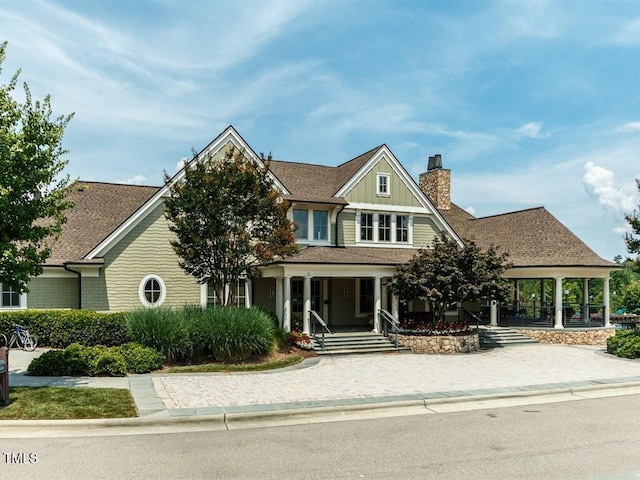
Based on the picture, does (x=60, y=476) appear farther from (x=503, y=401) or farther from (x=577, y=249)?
(x=577, y=249)

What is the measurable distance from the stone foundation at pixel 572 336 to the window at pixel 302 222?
12.0 m

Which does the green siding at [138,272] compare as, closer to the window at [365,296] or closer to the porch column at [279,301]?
the porch column at [279,301]

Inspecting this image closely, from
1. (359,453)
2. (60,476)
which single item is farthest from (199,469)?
(359,453)

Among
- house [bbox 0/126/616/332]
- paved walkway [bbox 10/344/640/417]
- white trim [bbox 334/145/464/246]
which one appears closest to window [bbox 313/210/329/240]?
house [bbox 0/126/616/332]

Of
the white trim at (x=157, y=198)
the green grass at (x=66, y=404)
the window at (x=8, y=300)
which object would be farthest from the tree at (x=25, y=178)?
the window at (x=8, y=300)

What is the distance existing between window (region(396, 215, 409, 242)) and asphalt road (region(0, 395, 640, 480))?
16335 mm

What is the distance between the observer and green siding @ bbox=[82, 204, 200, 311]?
20.9 m

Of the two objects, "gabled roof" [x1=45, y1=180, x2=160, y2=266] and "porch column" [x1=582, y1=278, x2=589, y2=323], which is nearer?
"gabled roof" [x1=45, y1=180, x2=160, y2=266]

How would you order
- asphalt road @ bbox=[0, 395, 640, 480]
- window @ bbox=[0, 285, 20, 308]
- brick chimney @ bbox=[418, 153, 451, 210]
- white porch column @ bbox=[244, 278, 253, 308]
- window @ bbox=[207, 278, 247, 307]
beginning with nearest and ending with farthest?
asphalt road @ bbox=[0, 395, 640, 480], window @ bbox=[0, 285, 20, 308], window @ bbox=[207, 278, 247, 307], white porch column @ bbox=[244, 278, 253, 308], brick chimney @ bbox=[418, 153, 451, 210]

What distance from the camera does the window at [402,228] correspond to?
86.9 feet

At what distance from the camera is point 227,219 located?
1778cm

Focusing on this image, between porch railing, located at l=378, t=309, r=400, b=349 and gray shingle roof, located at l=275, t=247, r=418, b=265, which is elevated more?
gray shingle roof, located at l=275, t=247, r=418, b=265

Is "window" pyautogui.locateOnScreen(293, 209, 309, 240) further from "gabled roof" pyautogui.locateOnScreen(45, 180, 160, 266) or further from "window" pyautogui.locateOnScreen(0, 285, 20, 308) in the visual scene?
"window" pyautogui.locateOnScreen(0, 285, 20, 308)

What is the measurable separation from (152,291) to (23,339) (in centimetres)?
486
